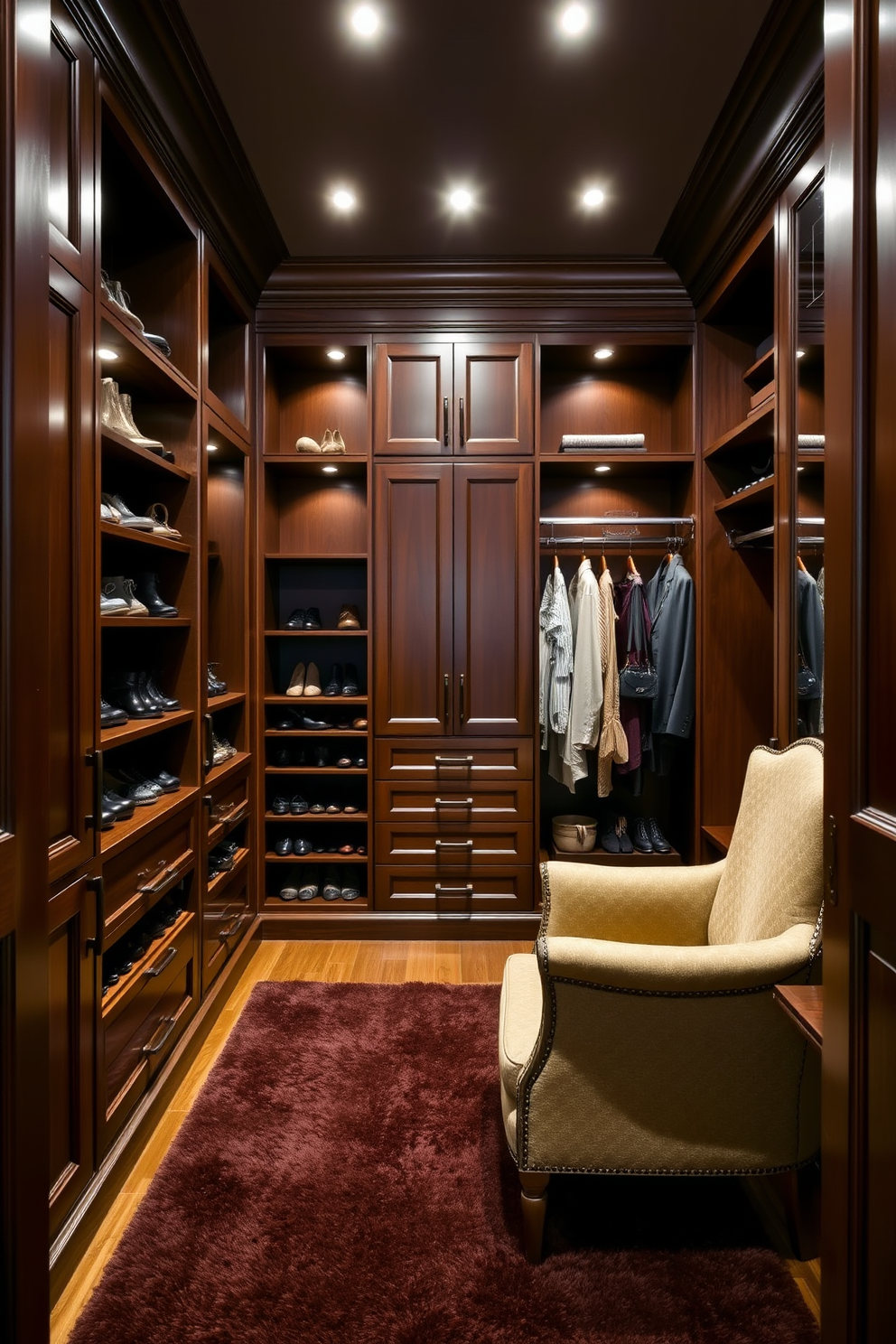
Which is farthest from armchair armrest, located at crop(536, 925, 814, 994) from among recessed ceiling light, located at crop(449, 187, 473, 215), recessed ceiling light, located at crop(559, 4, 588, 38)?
recessed ceiling light, located at crop(449, 187, 473, 215)

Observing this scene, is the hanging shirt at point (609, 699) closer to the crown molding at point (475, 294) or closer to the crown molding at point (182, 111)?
the crown molding at point (475, 294)

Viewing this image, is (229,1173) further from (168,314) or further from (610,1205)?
(168,314)

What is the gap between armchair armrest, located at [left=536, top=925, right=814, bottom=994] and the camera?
4.59ft

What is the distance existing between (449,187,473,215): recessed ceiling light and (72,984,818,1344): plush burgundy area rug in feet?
9.48

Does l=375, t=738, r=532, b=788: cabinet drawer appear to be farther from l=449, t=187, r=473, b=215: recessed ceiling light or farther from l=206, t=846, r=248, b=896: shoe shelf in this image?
l=449, t=187, r=473, b=215: recessed ceiling light

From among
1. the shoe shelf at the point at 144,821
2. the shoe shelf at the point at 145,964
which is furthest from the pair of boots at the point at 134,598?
the shoe shelf at the point at 145,964

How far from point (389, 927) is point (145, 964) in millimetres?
1385

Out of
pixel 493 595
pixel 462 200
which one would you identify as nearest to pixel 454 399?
pixel 462 200

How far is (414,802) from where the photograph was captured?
322cm

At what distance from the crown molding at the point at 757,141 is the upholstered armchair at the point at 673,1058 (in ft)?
5.81

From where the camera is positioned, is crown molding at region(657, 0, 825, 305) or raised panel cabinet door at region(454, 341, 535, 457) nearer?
crown molding at region(657, 0, 825, 305)

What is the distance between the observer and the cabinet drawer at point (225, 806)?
8.43 feet

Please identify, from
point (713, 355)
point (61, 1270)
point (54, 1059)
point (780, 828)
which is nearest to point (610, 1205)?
point (780, 828)

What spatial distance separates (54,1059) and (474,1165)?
3.31ft
